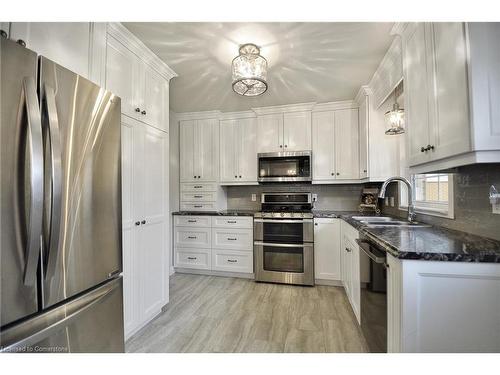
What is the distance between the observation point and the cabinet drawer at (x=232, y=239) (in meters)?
3.06

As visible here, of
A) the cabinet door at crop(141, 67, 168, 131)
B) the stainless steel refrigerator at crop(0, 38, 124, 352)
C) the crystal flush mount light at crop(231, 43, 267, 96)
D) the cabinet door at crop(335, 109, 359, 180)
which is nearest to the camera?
the stainless steel refrigerator at crop(0, 38, 124, 352)

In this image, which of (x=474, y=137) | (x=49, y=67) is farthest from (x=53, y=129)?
(x=474, y=137)

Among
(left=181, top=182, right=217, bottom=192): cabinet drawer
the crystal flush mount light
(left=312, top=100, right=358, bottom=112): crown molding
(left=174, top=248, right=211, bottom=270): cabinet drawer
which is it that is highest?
(left=312, top=100, right=358, bottom=112): crown molding

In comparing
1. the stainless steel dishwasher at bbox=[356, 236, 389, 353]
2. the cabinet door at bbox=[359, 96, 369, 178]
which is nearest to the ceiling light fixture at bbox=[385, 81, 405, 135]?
the cabinet door at bbox=[359, 96, 369, 178]

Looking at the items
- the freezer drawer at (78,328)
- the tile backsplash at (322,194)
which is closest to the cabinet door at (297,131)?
the tile backsplash at (322,194)

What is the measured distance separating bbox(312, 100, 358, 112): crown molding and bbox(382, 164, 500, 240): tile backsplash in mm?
1873

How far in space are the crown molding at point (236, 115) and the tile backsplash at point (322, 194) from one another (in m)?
1.13

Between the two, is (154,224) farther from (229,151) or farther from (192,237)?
(229,151)

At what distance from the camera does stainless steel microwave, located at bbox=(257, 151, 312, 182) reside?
3148 millimetres

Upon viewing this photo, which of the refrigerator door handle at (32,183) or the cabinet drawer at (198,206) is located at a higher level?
the refrigerator door handle at (32,183)

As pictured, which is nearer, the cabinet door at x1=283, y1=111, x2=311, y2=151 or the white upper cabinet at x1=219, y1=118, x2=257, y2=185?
the cabinet door at x1=283, y1=111, x2=311, y2=151

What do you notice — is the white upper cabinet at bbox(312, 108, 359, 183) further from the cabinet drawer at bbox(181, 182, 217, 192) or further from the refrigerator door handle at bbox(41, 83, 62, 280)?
the refrigerator door handle at bbox(41, 83, 62, 280)

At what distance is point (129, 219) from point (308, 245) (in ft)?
6.84

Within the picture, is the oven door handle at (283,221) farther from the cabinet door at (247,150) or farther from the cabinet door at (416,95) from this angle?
the cabinet door at (416,95)
